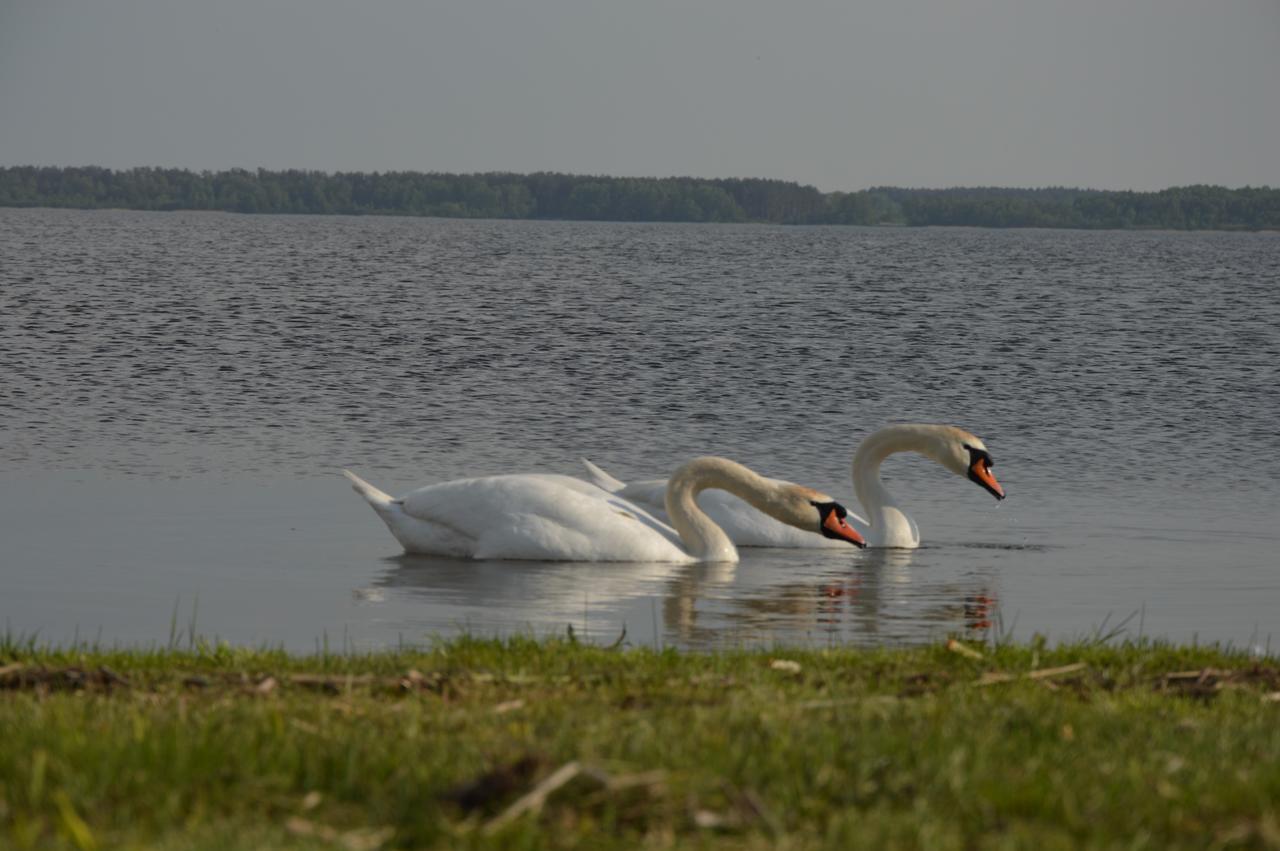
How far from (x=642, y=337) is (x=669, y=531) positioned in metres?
28.8

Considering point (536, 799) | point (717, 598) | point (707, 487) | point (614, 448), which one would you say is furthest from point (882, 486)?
point (536, 799)

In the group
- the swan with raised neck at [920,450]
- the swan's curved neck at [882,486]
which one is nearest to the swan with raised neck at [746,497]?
the swan's curved neck at [882,486]

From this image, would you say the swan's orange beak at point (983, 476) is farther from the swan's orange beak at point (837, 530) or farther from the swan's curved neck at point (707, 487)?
the swan's curved neck at point (707, 487)

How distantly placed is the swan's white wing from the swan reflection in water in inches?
4.4

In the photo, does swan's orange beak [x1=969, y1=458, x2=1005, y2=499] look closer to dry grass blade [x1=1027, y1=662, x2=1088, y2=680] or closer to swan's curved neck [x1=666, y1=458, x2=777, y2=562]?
swan's curved neck [x1=666, y1=458, x2=777, y2=562]

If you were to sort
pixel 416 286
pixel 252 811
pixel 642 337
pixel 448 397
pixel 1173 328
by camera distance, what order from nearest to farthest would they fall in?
pixel 252 811, pixel 448 397, pixel 642 337, pixel 1173 328, pixel 416 286

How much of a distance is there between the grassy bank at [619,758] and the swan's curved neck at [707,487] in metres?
6.97

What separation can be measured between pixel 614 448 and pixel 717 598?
1045 cm

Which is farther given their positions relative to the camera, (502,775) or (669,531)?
(669,531)

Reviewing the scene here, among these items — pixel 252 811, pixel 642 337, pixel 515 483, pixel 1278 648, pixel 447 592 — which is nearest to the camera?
pixel 252 811

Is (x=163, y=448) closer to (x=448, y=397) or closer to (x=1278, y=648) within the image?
(x=448, y=397)

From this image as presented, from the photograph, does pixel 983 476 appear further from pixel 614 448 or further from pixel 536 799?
pixel 536 799

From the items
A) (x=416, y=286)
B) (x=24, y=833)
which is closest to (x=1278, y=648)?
(x=24, y=833)

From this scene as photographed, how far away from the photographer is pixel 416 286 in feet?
225
